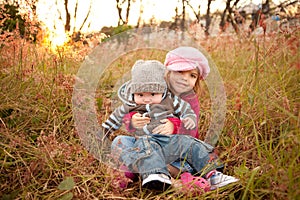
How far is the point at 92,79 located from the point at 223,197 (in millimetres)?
1010

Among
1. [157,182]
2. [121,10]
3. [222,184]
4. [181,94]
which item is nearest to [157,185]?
[157,182]

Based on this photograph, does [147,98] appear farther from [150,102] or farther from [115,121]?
[115,121]

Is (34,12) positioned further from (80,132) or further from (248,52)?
(248,52)

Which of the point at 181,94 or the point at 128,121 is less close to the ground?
the point at 181,94

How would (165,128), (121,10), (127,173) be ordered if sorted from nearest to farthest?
(127,173) < (165,128) < (121,10)

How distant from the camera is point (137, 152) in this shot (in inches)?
55.2

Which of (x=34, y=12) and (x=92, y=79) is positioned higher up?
(x=34, y=12)

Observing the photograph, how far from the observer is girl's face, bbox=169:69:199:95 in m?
1.66

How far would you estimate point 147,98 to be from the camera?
5.06ft

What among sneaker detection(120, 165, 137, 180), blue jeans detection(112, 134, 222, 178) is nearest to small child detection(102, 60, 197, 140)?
blue jeans detection(112, 134, 222, 178)

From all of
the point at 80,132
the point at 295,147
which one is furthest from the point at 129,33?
the point at 295,147

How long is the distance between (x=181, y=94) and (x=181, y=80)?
8cm

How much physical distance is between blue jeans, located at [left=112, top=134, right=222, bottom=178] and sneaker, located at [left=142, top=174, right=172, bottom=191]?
0.06 metres

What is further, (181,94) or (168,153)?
(181,94)
